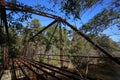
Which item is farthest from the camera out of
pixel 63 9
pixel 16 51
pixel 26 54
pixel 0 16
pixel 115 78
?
pixel 16 51

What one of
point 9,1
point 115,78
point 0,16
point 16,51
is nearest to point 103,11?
point 9,1

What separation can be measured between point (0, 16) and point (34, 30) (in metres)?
28.5

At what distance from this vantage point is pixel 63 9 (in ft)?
20.0

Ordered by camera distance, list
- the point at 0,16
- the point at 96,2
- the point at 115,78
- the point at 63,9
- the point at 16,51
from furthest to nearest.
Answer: the point at 16,51 → the point at 115,78 → the point at 0,16 → the point at 63,9 → the point at 96,2

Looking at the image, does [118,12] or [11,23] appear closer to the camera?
[118,12]

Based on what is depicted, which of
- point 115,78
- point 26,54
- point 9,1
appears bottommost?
point 115,78

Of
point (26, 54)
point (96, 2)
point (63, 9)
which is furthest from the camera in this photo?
point (26, 54)

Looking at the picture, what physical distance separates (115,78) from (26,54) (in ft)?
32.6

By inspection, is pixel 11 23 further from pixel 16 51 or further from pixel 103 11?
pixel 16 51

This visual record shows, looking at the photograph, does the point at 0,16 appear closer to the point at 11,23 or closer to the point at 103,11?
the point at 11,23

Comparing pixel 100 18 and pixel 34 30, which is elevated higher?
pixel 34 30

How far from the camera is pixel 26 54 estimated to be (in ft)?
55.9

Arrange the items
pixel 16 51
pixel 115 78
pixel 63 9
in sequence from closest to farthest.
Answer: pixel 63 9, pixel 115 78, pixel 16 51

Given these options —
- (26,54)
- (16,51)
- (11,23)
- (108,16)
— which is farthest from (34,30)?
(108,16)
